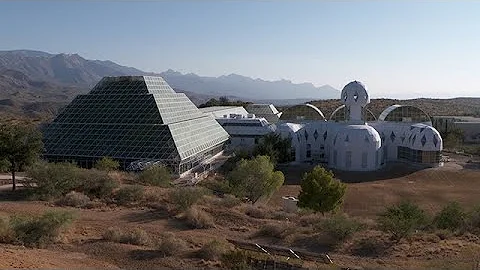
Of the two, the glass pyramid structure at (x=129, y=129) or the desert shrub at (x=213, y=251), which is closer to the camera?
the desert shrub at (x=213, y=251)

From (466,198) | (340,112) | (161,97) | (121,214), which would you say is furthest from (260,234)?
(340,112)

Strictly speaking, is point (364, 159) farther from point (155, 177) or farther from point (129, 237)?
point (129, 237)

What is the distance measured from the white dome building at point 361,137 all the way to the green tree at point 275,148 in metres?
3.09

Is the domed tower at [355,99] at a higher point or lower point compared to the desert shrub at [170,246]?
higher

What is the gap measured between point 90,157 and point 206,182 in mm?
12007

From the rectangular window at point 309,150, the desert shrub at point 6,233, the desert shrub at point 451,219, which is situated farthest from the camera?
the rectangular window at point 309,150

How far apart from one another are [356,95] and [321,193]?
34480 mm

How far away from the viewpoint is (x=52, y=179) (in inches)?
1252

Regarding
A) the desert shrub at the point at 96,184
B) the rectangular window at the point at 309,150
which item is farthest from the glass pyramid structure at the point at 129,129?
the rectangular window at the point at 309,150

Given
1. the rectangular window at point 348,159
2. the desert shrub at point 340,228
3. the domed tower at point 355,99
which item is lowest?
the rectangular window at point 348,159

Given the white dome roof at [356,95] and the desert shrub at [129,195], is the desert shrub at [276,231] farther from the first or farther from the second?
the white dome roof at [356,95]

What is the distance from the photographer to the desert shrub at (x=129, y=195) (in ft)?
99.2

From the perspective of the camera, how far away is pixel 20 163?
35312 mm

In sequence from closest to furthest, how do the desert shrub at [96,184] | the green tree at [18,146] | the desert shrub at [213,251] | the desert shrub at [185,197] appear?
the desert shrub at [213,251] → the desert shrub at [185,197] → the desert shrub at [96,184] → the green tree at [18,146]
